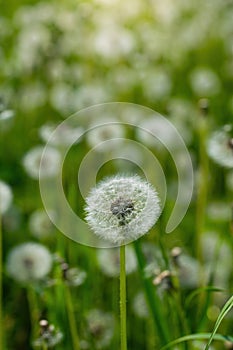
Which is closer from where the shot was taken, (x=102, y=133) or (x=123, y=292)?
(x=123, y=292)

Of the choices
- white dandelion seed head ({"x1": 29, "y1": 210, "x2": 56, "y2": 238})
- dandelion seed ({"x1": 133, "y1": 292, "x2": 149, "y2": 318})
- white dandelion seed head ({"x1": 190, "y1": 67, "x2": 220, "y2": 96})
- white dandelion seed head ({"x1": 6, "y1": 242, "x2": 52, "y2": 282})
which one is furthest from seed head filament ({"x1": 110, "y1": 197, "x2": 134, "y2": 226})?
white dandelion seed head ({"x1": 190, "y1": 67, "x2": 220, "y2": 96})

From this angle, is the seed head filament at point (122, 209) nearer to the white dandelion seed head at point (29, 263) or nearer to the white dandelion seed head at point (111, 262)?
the white dandelion seed head at point (29, 263)

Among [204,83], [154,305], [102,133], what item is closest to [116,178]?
[154,305]

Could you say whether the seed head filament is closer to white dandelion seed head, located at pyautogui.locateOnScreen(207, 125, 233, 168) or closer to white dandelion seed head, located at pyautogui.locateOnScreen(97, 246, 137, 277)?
white dandelion seed head, located at pyautogui.locateOnScreen(207, 125, 233, 168)

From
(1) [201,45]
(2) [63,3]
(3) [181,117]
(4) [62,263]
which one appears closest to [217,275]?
(4) [62,263]

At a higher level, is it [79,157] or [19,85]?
[19,85]

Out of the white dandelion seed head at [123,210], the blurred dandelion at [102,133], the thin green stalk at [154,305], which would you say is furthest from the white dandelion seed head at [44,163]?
the white dandelion seed head at [123,210]

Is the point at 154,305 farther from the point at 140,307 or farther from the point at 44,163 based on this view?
the point at 44,163

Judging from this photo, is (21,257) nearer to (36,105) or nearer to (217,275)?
(217,275)
